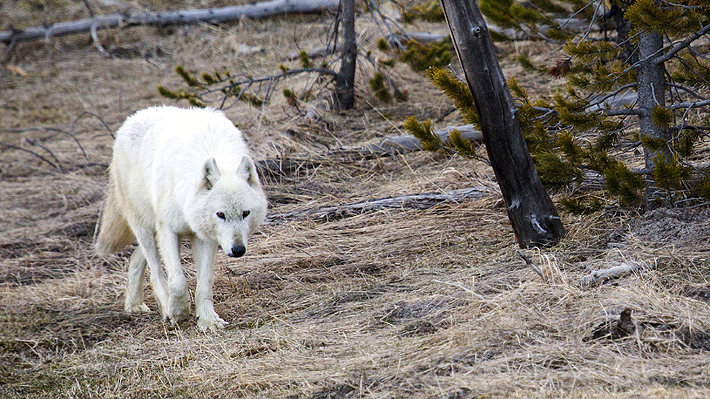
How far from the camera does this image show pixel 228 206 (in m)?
4.37

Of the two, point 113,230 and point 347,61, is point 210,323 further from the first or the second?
point 347,61

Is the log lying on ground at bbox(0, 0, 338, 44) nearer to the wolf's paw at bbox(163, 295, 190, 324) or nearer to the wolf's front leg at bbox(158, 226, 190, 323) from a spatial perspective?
the wolf's front leg at bbox(158, 226, 190, 323)

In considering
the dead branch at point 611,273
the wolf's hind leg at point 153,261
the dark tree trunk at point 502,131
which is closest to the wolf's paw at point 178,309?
the wolf's hind leg at point 153,261

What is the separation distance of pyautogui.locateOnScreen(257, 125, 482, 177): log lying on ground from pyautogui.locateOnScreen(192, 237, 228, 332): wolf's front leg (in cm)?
262

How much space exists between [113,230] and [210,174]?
1.94 metres

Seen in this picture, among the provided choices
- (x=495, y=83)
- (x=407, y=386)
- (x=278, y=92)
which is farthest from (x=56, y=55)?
(x=407, y=386)

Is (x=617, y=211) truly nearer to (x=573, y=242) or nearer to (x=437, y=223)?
(x=573, y=242)

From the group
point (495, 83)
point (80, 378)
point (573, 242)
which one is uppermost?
point (495, 83)

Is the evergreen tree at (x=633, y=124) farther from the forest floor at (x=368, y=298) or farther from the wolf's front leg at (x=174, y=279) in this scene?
the wolf's front leg at (x=174, y=279)

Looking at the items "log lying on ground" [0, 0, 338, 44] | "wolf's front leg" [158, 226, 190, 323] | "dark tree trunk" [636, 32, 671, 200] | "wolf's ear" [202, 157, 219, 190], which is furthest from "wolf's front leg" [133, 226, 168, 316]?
"log lying on ground" [0, 0, 338, 44]

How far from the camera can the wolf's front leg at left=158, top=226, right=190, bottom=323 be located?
4.78 meters

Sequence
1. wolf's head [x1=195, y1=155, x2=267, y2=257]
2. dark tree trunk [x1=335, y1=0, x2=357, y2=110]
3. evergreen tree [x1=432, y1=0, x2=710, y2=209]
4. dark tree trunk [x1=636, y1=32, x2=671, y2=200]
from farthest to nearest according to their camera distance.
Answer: dark tree trunk [x1=335, y1=0, x2=357, y2=110] → dark tree trunk [x1=636, y1=32, x2=671, y2=200] → wolf's head [x1=195, y1=155, x2=267, y2=257] → evergreen tree [x1=432, y1=0, x2=710, y2=209]

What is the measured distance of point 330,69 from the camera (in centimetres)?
922

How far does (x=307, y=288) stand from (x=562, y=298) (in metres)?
2.17
